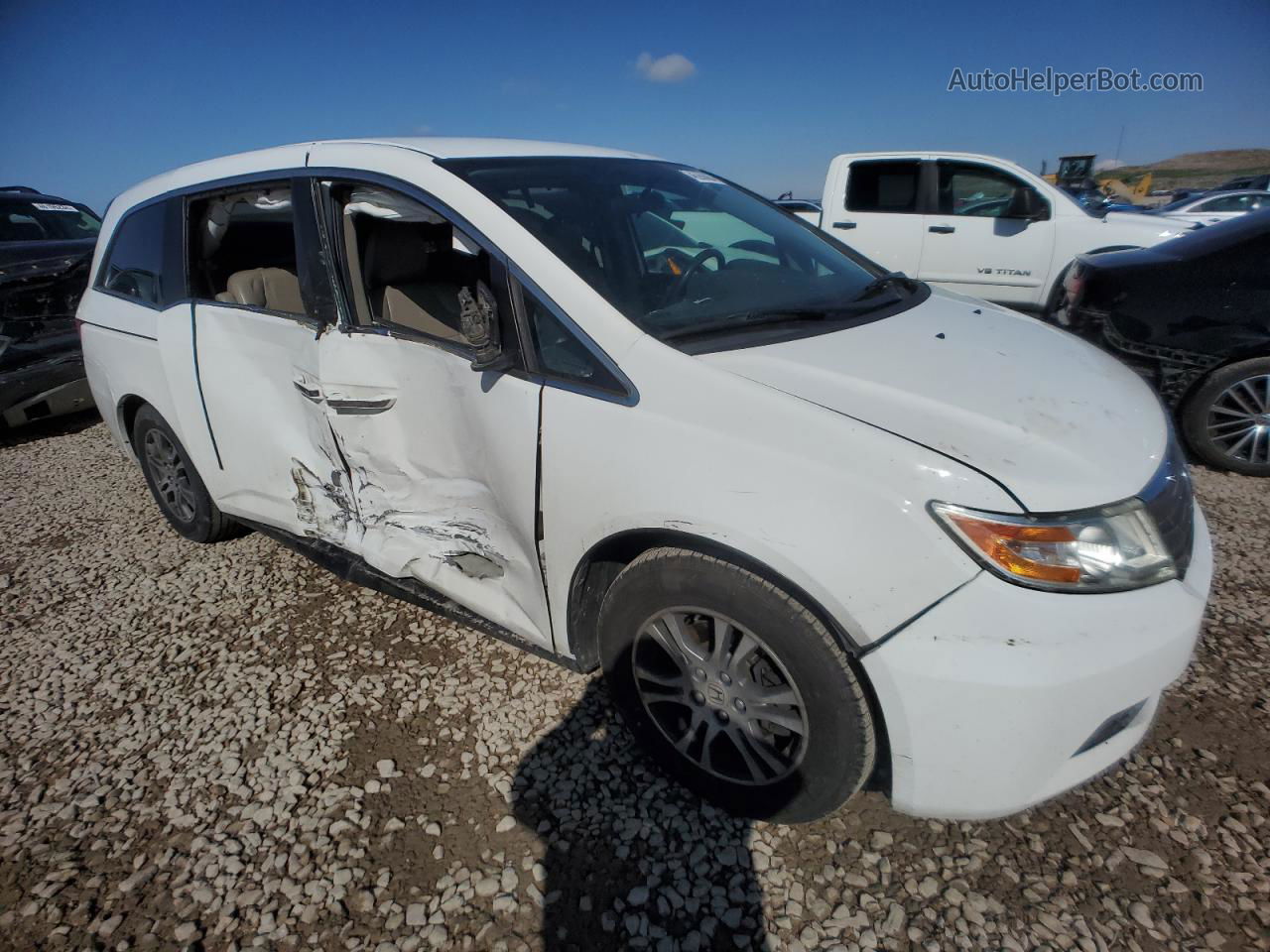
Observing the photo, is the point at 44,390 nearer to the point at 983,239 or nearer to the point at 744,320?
the point at 744,320

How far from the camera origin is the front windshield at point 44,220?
6375 mm

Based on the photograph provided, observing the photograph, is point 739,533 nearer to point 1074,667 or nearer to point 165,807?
point 1074,667

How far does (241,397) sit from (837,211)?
6.35 m

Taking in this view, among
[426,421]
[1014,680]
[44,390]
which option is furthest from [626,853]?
[44,390]

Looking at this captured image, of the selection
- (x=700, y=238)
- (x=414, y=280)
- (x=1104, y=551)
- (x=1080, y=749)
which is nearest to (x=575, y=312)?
(x=700, y=238)

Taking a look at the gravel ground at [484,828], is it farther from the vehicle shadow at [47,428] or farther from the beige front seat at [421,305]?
the vehicle shadow at [47,428]

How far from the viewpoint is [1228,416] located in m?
3.77

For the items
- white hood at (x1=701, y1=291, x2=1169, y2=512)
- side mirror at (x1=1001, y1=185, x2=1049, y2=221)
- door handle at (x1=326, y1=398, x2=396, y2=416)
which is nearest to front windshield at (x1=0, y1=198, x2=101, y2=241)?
door handle at (x1=326, y1=398, x2=396, y2=416)

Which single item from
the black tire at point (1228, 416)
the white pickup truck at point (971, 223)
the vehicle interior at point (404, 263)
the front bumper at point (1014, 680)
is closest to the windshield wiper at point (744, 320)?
the vehicle interior at point (404, 263)

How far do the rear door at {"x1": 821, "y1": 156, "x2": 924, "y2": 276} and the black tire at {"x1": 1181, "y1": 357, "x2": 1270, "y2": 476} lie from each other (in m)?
3.62

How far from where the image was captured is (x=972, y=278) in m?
6.82

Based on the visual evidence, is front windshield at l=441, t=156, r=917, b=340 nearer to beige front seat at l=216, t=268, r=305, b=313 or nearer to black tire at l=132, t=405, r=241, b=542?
beige front seat at l=216, t=268, r=305, b=313

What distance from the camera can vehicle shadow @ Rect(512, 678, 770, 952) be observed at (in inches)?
65.9

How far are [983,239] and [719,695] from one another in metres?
6.55
